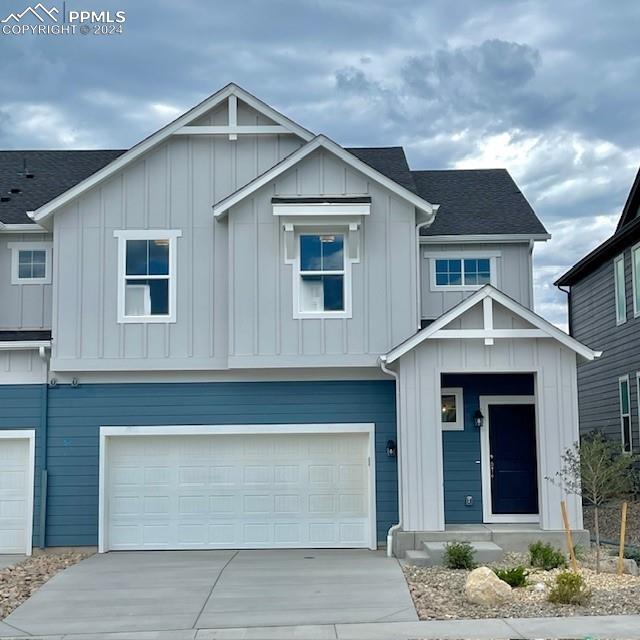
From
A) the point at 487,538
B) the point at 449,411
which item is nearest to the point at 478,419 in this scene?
the point at 449,411

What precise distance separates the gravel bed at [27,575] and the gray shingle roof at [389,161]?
847 cm

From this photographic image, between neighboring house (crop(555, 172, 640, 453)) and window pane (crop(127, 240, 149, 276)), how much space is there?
1005 cm

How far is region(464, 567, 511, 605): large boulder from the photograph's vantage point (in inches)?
369

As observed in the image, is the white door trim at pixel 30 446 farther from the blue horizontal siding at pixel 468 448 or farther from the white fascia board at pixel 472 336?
the blue horizontal siding at pixel 468 448

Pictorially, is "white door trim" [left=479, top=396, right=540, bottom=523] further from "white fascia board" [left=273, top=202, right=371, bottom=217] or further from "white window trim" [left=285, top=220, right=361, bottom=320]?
"white fascia board" [left=273, top=202, right=371, bottom=217]

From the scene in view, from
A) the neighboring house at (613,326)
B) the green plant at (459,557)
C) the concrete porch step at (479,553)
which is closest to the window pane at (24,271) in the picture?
the concrete porch step at (479,553)

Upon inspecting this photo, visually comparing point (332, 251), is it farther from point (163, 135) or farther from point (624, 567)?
point (624, 567)

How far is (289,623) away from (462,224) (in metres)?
9.25

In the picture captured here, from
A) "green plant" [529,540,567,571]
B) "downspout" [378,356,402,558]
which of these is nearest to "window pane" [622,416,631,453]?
"downspout" [378,356,402,558]

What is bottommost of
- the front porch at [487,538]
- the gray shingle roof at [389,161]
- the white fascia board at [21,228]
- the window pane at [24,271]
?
the front porch at [487,538]

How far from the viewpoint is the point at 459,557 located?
453 inches

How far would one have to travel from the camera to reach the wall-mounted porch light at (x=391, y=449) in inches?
568

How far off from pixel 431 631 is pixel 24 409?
8.73m

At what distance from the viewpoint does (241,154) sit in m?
15.1
